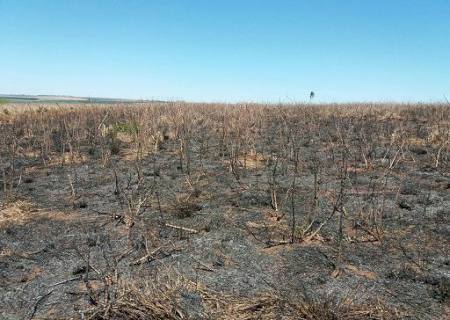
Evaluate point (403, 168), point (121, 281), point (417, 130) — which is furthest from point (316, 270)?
point (417, 130)

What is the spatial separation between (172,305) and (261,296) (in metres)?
0.84

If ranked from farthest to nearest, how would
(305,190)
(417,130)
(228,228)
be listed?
(417,130) → (305,190) → (228,228)

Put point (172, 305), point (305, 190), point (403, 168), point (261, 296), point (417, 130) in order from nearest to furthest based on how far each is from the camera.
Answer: point (172, 305) < point (261, 296) < point (305, 190) < point (403, 168) < point (417, 130)

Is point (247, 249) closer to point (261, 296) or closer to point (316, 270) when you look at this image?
point (316, 270)

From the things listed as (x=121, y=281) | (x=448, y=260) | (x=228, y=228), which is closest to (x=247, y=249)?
(x=228, y=228)

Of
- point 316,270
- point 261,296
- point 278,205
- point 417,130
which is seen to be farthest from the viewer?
point 417,130

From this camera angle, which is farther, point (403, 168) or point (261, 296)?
point (403, 168)

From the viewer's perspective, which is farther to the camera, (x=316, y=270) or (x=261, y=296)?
(x=316, y=270)

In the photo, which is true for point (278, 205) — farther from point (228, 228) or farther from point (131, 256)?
point (131, 256)

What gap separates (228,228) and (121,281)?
2193mm

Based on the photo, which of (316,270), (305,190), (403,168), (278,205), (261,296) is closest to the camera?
(261,296)

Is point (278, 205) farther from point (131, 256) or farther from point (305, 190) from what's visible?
point (131, 256)

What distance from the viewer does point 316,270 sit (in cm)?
479

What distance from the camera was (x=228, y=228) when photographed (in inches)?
241
